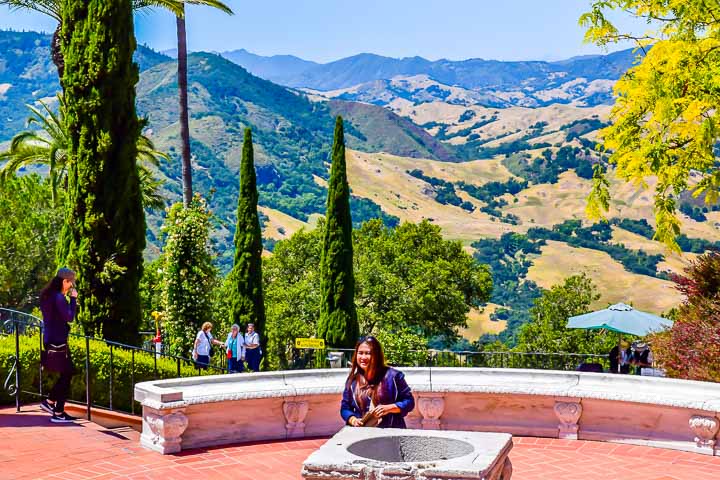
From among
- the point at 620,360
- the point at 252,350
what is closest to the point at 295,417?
the point at 252,350

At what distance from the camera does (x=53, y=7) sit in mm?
24281

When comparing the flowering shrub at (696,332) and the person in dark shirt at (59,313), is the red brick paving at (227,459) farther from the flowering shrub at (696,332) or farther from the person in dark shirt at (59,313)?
the flowering shrub at (696,332)

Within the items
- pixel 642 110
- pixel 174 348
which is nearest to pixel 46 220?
pixel 174 348

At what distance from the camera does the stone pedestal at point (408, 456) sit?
553cm

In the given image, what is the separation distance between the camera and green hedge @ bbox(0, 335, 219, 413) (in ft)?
35.1

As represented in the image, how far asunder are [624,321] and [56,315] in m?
14.6

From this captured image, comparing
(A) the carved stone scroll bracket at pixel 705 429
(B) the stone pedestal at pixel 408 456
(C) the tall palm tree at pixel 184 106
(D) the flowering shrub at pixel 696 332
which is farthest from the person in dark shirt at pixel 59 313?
(C) the tall palm tree at pixel 184 106

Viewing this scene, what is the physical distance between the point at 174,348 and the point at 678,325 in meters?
13.8

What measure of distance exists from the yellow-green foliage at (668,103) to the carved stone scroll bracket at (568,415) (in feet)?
19.4

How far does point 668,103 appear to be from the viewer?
13148 mm

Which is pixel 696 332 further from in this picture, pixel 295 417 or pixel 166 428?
pixel 166 428

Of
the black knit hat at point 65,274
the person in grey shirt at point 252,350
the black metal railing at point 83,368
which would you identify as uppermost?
the black knit hat at point 65,274

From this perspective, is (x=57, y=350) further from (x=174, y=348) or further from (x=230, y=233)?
(x=230, y=233)

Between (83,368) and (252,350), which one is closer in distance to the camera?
(83,368)
